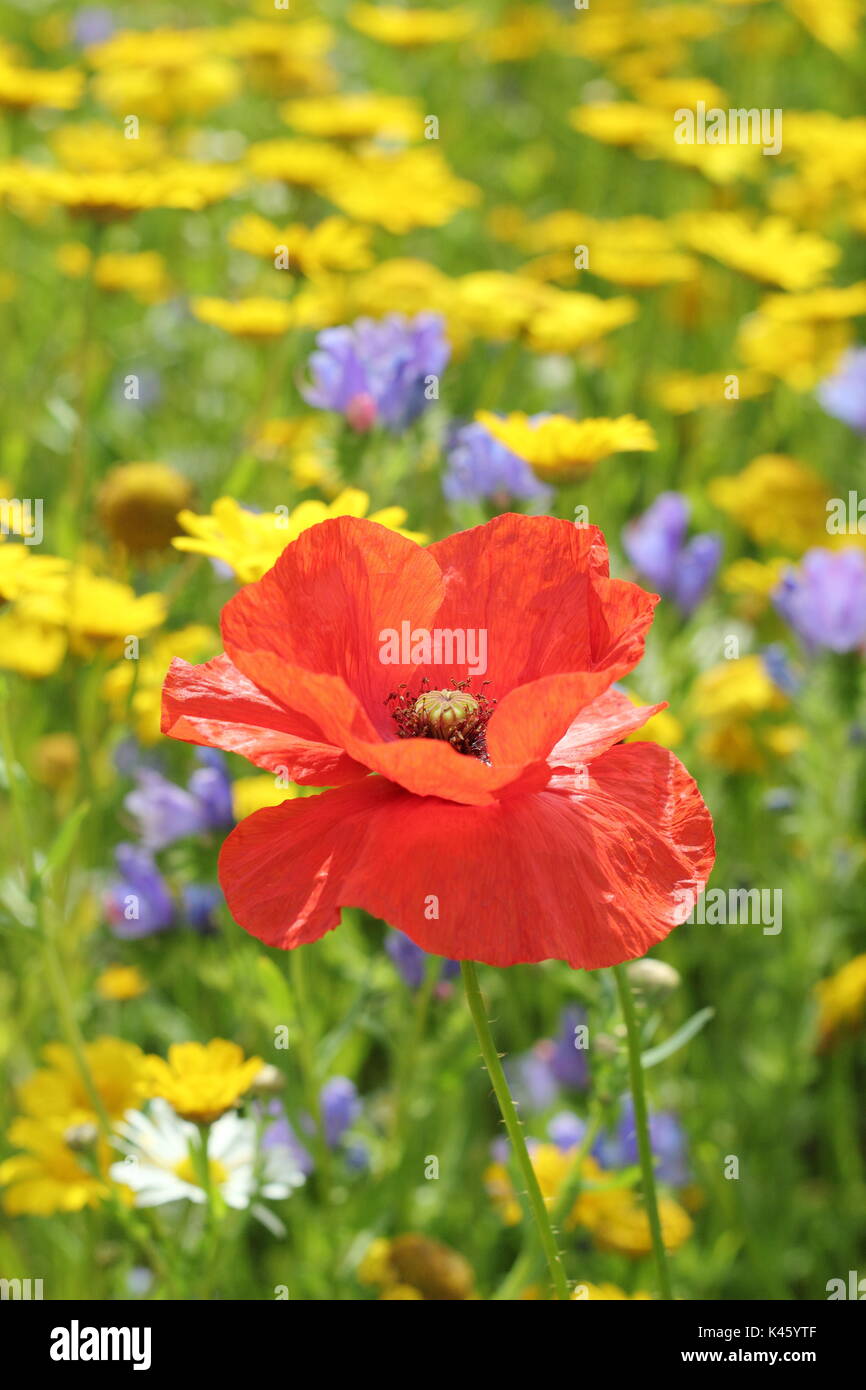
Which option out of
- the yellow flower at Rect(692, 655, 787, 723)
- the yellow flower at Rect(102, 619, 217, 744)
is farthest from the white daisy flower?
the yellow flower at Rect(692, 655, 787, 723)

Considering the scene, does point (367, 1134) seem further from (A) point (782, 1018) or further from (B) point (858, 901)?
(B) point (858, 901)

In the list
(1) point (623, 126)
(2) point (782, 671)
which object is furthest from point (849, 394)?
(2) point (782, 671)

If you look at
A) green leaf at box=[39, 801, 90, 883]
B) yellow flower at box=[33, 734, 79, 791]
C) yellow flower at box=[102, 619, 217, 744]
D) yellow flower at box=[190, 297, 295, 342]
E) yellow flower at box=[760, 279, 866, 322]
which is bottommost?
green leaf at box=[39, 801, 90, 883]

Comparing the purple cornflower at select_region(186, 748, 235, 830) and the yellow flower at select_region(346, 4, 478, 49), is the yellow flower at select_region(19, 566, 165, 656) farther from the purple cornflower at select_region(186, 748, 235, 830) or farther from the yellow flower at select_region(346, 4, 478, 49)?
the yellow flower at select_region(346, 4, 478, 49)

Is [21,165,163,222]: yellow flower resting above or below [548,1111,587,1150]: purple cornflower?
above

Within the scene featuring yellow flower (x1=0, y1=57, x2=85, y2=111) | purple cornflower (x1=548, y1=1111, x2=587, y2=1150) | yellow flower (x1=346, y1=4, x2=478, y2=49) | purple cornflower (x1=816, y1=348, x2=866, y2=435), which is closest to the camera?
purple cornflower (x1=548, y1=1111, x2=587, y2=1150)

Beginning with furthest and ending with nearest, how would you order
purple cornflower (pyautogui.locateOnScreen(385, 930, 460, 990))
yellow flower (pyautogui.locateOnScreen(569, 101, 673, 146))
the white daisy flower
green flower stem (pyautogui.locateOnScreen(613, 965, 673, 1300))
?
1. yellow flower (pyautogui.locateOnScreen(569, 101, 673, 146))
2. purple cornflower (pyautogui.locateOnScreen(385, 930, 460, 990))
3. the white daisy flower
4. green flower stem (pyautogui.locateOnScreen(613, 965, 673, 1300))
